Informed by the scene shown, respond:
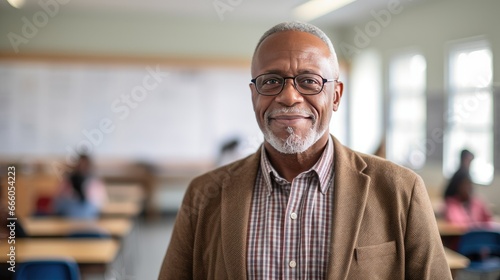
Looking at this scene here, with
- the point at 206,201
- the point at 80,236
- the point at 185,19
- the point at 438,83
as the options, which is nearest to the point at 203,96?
the point at 185,19

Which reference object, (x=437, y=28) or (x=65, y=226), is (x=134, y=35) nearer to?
(x=437, y=28)

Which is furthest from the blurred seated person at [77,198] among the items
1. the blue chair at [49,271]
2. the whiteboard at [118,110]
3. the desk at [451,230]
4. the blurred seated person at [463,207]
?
the whiteboard at [118,110]

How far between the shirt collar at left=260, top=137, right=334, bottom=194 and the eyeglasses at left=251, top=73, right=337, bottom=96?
0.62 ft

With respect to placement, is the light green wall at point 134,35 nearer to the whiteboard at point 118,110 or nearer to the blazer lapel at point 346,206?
the whiteboard at point 118,110

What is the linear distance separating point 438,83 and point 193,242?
7.53m

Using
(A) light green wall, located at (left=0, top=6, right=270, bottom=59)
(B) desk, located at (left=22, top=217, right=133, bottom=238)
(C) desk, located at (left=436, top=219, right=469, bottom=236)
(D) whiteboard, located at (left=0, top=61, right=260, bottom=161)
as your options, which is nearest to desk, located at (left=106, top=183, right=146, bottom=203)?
(D) whiteboard, located at (left=0, top=61, right=260, bottom=161)

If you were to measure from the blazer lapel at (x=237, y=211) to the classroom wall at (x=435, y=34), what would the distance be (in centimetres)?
618

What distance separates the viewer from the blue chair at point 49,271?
12.4 feet

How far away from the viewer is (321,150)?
1536 mm

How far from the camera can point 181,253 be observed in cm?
156

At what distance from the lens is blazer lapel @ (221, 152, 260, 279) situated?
4.70 ft

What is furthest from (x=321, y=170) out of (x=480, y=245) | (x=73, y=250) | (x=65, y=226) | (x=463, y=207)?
(x=463, y=207)

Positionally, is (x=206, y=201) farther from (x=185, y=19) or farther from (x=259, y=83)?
(x=185, y=19)

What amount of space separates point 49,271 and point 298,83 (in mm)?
2948
